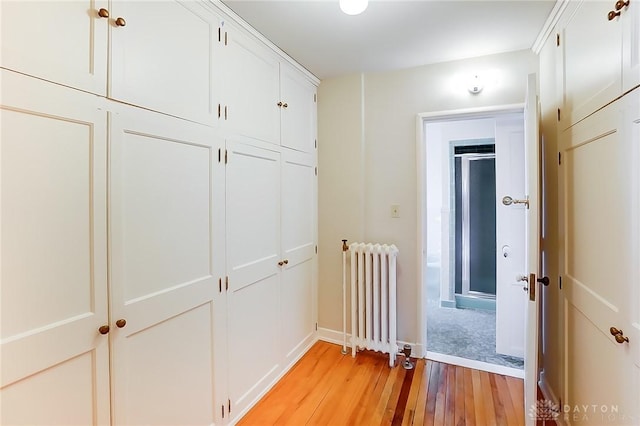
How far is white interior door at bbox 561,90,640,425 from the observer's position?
3.64ft

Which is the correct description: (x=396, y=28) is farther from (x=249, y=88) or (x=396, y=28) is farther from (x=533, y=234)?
(x=533, y=234)

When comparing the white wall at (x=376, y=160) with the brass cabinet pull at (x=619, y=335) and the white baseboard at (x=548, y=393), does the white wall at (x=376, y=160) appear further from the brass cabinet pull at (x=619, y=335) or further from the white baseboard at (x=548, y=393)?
the brass cabinet pull at (x=619, y=335)

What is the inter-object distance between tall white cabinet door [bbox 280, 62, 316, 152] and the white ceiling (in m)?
0.17

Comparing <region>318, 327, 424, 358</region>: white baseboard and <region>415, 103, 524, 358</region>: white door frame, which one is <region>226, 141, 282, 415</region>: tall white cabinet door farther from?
<region>415, 103, 524, 358</region>: white door frame

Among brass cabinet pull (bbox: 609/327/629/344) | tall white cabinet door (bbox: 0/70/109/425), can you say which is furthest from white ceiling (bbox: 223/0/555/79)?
brass cabinet pull (bbox: 609/327/629/344)

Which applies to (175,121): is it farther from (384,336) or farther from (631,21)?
(384,336)

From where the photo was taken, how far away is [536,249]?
66.7 inches

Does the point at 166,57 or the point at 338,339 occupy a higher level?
the point at 166,57

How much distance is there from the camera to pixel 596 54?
1360 millimetres

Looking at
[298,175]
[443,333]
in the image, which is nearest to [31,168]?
[298,175]

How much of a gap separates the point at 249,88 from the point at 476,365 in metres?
2.80

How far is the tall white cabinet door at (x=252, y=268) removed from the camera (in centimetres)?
186

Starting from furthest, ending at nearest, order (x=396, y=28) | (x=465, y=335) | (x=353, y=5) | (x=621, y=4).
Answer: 1. (x=465, y=335)
2. (x=396, y=28)
3. (x=353, y=5)
4. (x=621, y=4)

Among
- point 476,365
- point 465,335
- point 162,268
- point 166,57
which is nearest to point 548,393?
point 476,365
